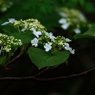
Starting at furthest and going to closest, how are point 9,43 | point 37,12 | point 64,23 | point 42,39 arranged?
point 37,12
point 64,23
point 42,39
point 9,43

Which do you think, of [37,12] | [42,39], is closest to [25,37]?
[42,39]

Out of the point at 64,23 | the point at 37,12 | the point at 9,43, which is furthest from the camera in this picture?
the point at 37,12

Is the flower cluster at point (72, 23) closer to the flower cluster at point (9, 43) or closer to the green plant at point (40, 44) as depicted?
the green plant at point (40, 44)

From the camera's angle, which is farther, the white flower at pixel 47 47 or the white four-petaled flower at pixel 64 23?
the white four-petaled flower at pixel 64 23

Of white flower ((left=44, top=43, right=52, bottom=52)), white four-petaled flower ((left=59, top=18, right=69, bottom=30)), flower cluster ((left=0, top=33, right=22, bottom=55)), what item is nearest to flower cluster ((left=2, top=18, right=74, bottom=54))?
white flower ((left=44, top=43, right=52, bottom=52))

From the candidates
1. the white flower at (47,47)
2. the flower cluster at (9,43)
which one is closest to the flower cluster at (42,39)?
the white flower at (47,47)

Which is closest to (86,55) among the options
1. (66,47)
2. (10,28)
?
(10,28)

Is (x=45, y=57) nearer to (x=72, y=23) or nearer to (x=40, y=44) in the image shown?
(x=40, y=44)

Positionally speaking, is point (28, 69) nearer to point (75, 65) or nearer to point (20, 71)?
point (20, 71)
